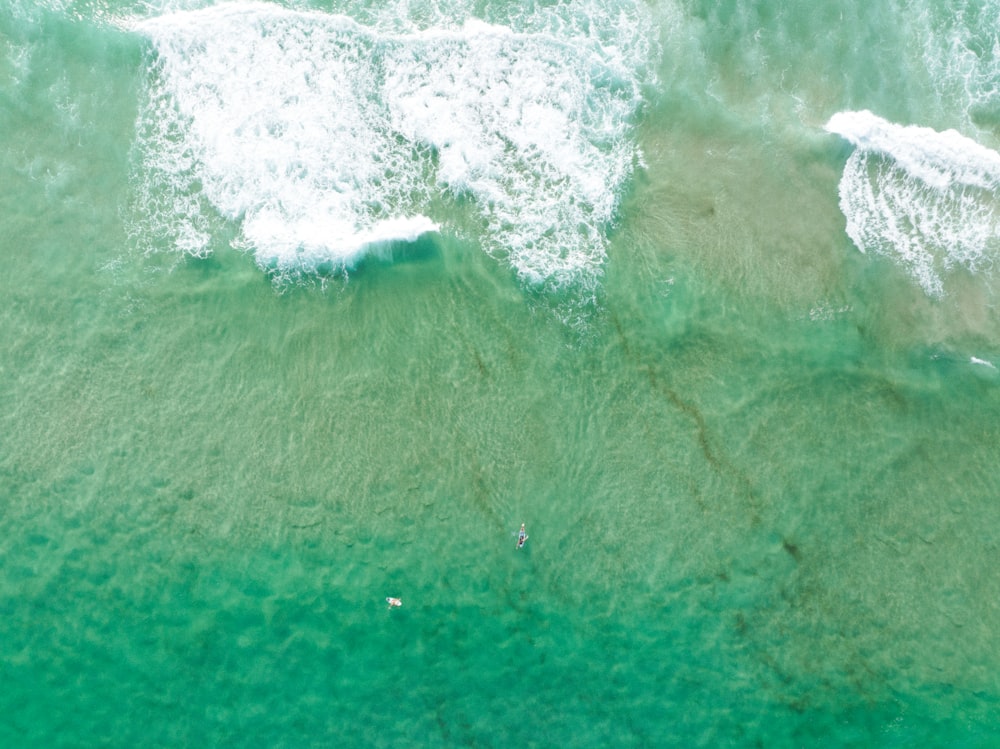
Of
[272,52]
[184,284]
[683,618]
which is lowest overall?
[683,618]

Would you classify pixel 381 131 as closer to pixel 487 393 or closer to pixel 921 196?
pixel 487 393

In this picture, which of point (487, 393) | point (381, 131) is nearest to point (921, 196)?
point (487, 393)

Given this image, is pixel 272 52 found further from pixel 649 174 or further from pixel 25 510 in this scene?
pixel 25 510

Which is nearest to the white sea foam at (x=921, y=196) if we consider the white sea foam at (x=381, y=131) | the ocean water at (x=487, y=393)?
the ocean water at (x=487, y=393)

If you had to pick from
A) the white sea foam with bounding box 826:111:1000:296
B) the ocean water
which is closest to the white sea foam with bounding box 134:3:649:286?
the ocean water

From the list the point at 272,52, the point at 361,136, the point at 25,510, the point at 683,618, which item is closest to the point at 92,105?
the point at 272,52
